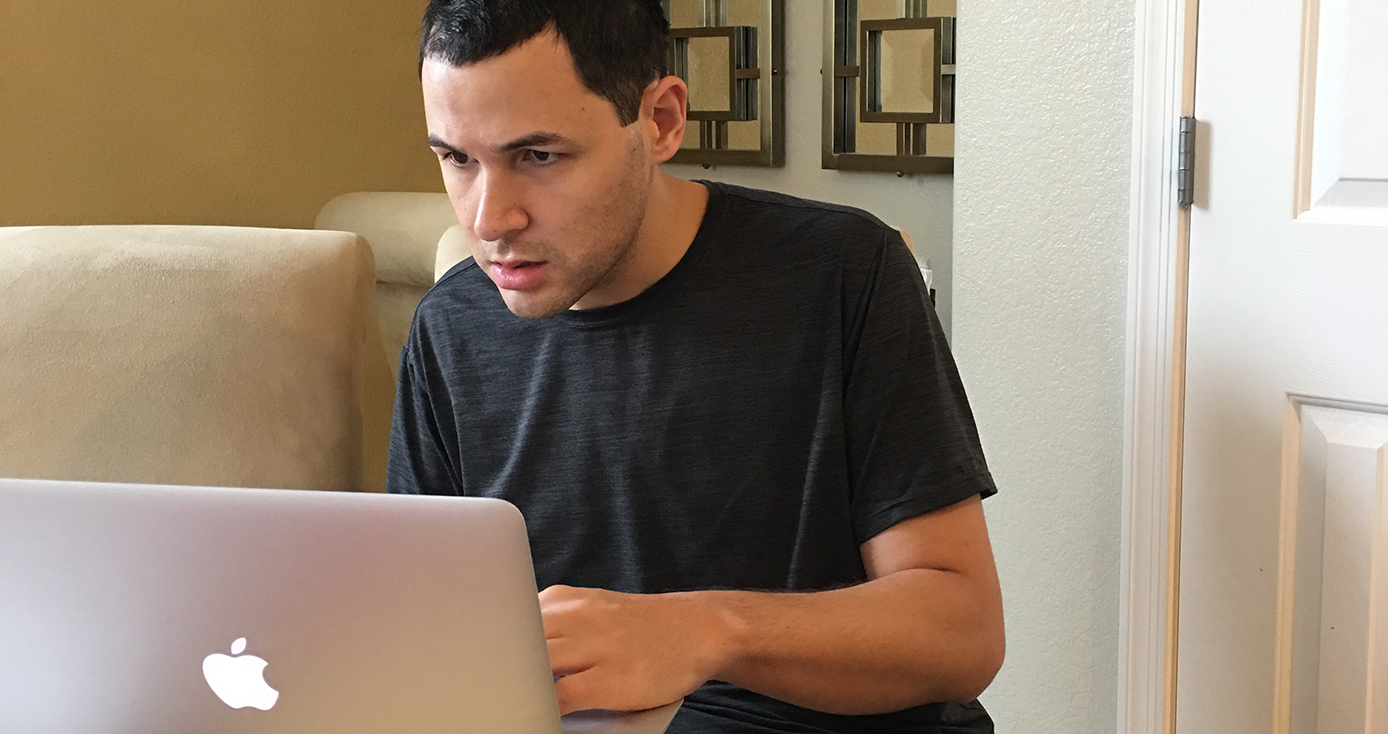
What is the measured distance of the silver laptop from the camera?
655 mm

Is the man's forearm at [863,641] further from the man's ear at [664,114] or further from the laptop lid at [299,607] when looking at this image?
the man's ear at [664,114]

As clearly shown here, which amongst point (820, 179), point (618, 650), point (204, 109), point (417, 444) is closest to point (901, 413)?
point (618, 650)

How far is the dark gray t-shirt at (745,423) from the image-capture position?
111 centimetres

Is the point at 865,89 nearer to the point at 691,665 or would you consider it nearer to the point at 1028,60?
the point at 1028,60

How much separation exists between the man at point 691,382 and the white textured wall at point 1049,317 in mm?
499

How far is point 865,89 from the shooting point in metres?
2.21

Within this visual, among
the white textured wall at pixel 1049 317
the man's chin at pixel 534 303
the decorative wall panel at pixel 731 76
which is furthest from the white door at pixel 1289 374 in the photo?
the decorative wall panel at pixel 731 76

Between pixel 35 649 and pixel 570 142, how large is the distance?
565 millimetres

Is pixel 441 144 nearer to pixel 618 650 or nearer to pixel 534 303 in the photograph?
pixel 534 303

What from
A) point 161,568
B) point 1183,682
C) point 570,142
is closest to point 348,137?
point 570,142

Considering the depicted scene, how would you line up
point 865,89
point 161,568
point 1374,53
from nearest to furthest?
1. point 161,568
2. point 1374,53
3. point 865,89

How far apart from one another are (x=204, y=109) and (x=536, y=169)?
1451 mm

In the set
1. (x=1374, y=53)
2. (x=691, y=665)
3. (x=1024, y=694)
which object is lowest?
Result: (x=1024, y=694)

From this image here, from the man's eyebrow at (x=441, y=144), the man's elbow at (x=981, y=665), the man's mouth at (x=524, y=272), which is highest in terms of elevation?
the man's eyebrow at (x=441, y=144)
